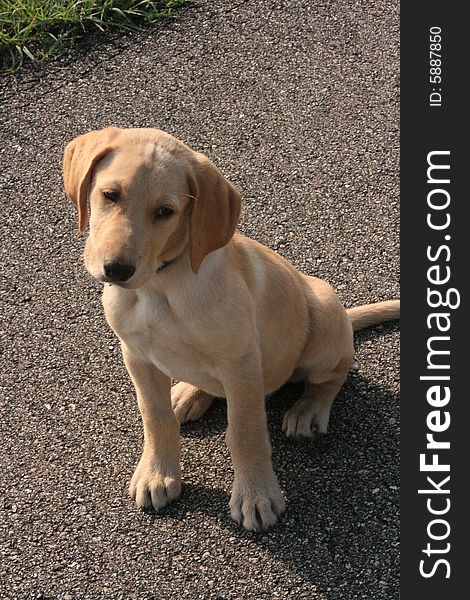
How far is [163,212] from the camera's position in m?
3.70

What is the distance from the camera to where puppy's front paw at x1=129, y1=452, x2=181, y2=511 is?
177 inches

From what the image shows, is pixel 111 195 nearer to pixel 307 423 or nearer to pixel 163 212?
pixel 163 212

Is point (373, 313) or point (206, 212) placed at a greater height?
point (206, 212)

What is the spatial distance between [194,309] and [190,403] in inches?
39.6

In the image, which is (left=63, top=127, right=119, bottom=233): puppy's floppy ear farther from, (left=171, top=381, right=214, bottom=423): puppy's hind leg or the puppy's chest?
(left=171, top=381, right=214, bottom=423): puppy's hind leg

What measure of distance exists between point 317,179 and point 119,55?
184 centimetres

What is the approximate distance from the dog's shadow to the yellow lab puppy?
3.3 inches

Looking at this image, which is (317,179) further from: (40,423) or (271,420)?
(40,423)

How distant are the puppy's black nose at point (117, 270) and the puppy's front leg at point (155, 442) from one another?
790 mm

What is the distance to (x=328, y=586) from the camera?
418 cm

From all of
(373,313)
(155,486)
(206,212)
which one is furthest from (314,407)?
(206,212)

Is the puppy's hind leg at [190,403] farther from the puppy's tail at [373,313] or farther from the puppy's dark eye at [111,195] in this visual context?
the puppy's dark eye at [111,195]

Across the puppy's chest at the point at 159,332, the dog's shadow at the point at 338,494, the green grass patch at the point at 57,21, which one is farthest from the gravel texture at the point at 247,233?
the puppy's chest at the point at 159,332

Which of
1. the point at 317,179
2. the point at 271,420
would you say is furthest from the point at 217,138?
the point at 271,420
